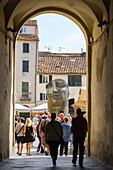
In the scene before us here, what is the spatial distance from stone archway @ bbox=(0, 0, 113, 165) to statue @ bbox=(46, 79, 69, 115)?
47.1 feet

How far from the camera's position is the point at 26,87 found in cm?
4819

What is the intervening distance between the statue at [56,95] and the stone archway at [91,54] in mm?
14343

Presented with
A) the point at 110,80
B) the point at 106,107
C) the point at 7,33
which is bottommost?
the point at 106,107

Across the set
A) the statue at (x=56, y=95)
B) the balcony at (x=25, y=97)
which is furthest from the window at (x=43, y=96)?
the statue at (x=56, y=95)

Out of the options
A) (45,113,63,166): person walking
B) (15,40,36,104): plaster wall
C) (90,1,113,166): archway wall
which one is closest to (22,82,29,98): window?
(15,40,36,104): plaster wall

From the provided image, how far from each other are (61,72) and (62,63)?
6.29 feet

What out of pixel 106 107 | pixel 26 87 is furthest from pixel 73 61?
pixel 106 107

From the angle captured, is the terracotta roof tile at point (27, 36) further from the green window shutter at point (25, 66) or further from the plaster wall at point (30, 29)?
the green window shutter at point (25, 66)

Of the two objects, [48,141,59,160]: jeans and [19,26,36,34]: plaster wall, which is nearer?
[48,141,59,160]: jeans

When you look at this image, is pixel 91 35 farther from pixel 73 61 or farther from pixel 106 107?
pixel 73 61

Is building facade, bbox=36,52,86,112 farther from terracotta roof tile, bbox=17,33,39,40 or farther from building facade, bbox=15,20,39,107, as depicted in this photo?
terracotta roof tile, bbox=17,33,39,40

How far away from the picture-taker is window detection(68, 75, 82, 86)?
1935 inches

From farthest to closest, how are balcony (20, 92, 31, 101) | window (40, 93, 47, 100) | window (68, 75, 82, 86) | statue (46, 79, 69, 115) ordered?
window (68, 75, 82, 86), window (40, 93, 47, 100), balcony (20, 92, 31, 101), statue (46, 79, 69, 115)

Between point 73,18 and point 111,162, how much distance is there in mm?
6872
